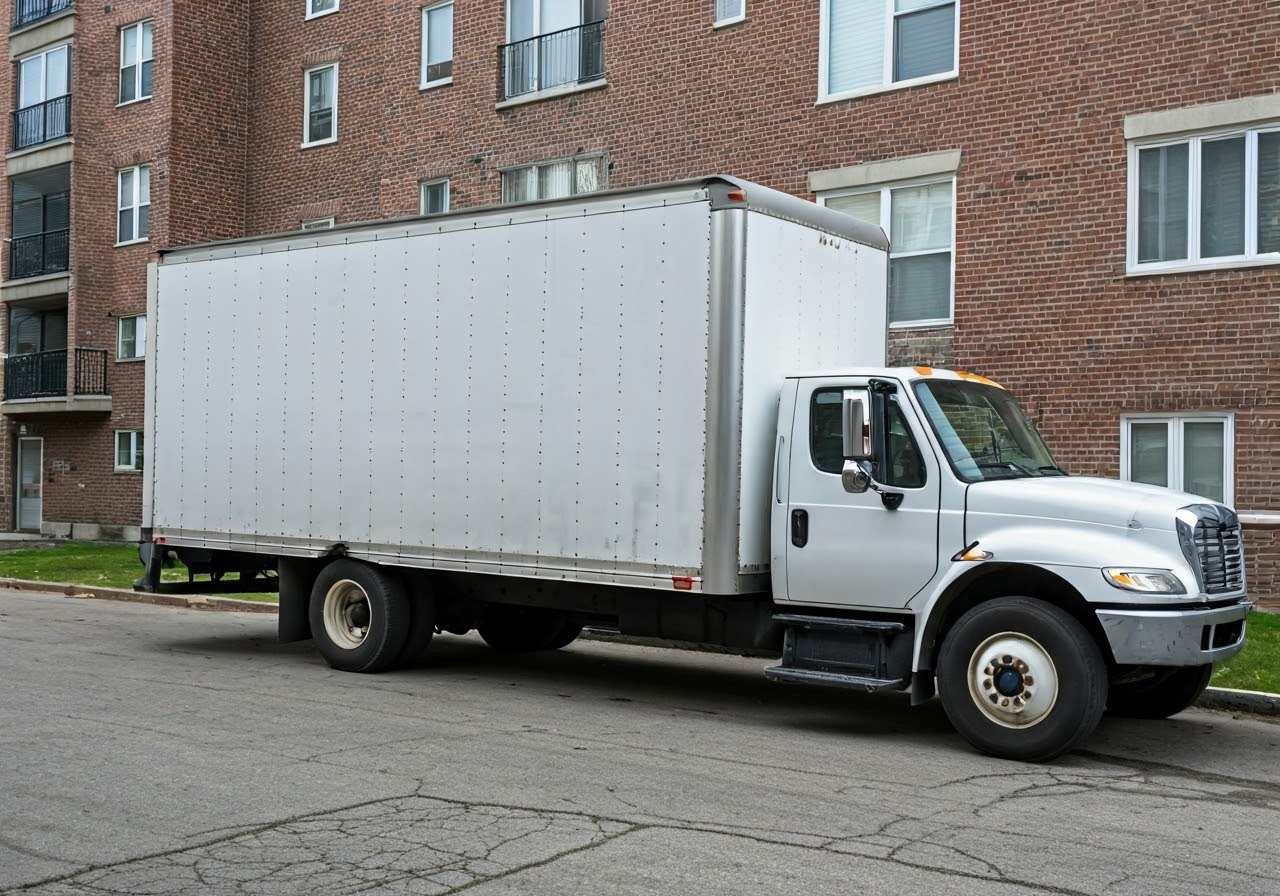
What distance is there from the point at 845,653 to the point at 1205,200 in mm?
9083

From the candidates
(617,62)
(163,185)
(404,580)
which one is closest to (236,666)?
(404,580)

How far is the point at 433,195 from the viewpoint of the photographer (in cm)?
2425

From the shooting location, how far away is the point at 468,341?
10.8m

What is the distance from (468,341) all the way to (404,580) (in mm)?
2080

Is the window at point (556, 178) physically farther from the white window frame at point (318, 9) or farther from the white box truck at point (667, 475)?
the white box truck at point (667, 475)

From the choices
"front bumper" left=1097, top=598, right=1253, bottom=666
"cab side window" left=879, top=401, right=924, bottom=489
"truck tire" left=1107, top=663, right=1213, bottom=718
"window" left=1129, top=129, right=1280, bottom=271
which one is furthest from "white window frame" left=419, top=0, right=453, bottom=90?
"front bumper" left=1097, top=598, right=1253, bottom=666

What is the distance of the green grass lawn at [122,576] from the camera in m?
11.0

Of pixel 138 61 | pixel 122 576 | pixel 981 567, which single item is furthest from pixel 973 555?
pixel 138 61

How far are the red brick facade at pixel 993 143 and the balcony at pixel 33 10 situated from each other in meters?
9.29

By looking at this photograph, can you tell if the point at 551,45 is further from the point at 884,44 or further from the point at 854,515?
the point at 854,515

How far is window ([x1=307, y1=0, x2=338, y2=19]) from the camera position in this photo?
29344 millimetres

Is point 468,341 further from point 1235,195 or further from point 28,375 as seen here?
point 28,375

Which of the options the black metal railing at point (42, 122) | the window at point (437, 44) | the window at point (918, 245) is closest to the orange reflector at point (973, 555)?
the window at point (918, 245)

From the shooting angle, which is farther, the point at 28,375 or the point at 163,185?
the point at 28,375
